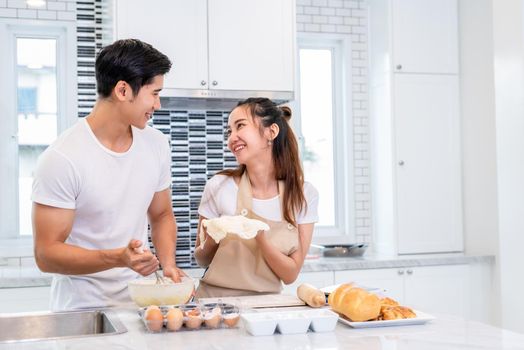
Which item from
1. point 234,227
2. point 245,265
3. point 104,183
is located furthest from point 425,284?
point 104,183

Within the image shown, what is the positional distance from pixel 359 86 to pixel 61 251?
3.13m

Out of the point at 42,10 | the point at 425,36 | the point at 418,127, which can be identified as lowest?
the point at 418,127

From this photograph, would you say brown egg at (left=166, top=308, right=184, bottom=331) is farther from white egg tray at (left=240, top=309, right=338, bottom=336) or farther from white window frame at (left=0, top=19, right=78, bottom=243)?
white window frame at (left=0, top=19, right=78, bottom=243)

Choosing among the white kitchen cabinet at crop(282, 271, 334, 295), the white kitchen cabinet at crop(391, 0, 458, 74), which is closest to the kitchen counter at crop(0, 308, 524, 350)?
the white kitchen cabinet at crop(282, 271, 334, 295)

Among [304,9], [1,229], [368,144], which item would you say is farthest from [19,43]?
[368,144]

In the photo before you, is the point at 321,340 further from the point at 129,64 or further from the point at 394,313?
the point at 129,64

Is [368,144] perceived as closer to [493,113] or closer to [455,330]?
[493,113]

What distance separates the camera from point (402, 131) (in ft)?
14.7

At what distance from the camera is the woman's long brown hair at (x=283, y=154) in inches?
106

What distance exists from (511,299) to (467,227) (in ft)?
1.90

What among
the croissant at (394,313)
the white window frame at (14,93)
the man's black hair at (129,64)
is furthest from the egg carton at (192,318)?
the white window frame at (14,93)

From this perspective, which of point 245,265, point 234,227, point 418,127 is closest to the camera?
point 234,227

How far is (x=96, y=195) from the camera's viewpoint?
2.31m

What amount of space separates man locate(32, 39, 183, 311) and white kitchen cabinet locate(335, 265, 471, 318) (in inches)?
75.3
